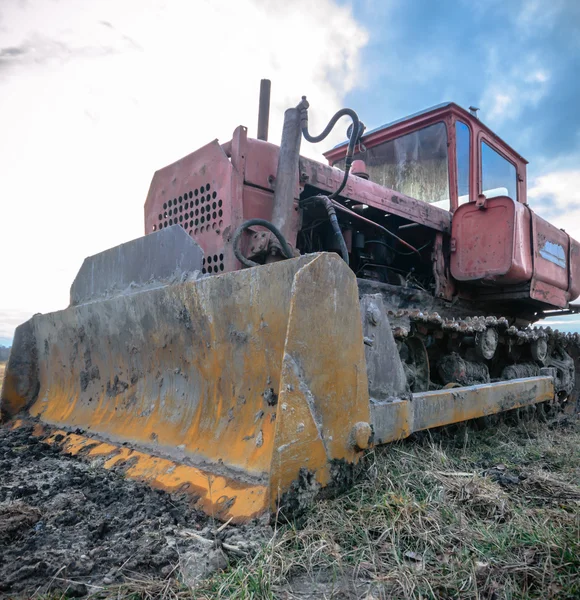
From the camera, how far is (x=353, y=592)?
139 centimetres

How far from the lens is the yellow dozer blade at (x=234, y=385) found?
1.82m

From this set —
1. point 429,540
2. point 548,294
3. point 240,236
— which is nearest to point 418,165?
point 548,294

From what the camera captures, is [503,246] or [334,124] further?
[503,246]

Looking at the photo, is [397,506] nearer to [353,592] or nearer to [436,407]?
[353,592]

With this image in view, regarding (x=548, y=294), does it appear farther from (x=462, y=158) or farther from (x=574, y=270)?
(x=462, y=158)

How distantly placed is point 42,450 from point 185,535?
5.24 ft

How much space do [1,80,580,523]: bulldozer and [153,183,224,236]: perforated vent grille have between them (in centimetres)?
1

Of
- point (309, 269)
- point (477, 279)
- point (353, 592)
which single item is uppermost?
point (477, 279)

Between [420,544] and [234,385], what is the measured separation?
1.01 metres

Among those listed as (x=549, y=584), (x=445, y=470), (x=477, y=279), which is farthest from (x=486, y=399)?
(x=549, y=584)

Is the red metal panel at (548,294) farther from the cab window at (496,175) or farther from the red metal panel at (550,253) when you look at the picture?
the cab window at (496,175)

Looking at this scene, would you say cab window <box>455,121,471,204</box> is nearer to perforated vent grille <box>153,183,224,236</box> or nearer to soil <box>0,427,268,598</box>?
perforated vent grille <box>153,183,224,236</box>

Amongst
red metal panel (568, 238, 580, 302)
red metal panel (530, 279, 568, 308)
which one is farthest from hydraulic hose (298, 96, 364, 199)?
red metal panel (568, 238, 580, 302)

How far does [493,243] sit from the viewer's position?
4.05 m
